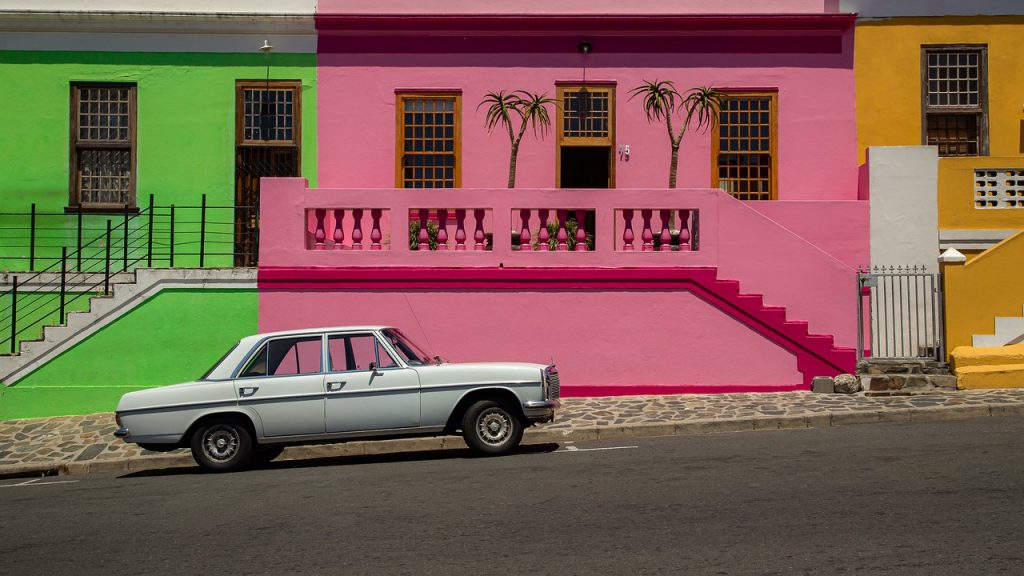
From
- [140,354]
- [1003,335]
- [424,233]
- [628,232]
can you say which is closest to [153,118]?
[140,354]

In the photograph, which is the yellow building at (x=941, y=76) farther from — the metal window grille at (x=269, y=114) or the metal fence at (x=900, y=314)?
the metal window grille at (x=269, y=114)

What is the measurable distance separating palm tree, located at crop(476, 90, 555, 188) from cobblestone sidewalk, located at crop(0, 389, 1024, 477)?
571cm

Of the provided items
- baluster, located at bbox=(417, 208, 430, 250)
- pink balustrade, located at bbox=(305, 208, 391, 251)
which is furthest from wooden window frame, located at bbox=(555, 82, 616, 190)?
pink balustrade, located at bbox=(305, 208, 391, 251)

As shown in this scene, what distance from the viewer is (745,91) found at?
752 inches

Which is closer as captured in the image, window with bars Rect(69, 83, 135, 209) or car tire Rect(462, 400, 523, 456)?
car tire Rect(462, 400, 523, 456)

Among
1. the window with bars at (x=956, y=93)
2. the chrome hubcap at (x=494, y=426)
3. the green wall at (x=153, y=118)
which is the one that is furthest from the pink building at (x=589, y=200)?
the chrome hubcap at (x=494, y=426)

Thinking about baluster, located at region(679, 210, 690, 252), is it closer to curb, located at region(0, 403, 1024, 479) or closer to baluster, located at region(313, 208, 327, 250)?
curb, located at region(0, 403, 1024, 479)

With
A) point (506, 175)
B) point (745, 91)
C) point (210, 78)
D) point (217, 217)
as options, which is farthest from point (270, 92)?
point (745, 91)

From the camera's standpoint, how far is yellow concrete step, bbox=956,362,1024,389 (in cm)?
1516

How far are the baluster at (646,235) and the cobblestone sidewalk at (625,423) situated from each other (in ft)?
7.78

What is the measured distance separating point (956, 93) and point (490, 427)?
37.2 ft

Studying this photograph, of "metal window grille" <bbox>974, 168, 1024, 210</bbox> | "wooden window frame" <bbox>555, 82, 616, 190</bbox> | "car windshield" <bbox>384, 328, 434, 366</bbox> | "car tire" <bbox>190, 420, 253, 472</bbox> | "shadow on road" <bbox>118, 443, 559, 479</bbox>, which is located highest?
"wooden window frame" <bbox>555, 82, 616, 190</bbox>

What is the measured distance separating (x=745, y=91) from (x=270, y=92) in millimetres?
7723

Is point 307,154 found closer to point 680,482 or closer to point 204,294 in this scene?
point 204,294
